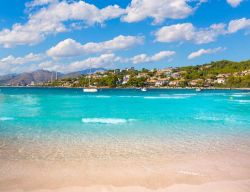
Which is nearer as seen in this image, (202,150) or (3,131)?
(202,150)

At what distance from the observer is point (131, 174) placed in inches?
482

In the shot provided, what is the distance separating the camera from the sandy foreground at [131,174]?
10672mm

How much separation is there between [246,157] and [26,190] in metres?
9.86

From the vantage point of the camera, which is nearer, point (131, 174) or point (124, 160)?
point (131, 174)

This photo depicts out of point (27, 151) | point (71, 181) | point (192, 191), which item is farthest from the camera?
point (27, 151)

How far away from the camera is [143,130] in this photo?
23.8 meters

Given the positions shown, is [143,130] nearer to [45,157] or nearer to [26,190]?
[45,157]

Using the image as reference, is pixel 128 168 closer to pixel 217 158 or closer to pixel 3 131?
pixel 217 158

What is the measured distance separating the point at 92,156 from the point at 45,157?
84.9 inches

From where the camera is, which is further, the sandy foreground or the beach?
the beach

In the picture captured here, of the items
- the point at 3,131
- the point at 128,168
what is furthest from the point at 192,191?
the point at 3,131

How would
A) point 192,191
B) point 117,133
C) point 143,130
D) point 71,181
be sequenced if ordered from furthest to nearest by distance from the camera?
point 143,130, point 117,133, point 71,181, point 192,191

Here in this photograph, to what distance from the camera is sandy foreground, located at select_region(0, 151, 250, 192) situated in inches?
420

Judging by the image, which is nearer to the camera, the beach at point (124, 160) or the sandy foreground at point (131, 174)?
the sandy foreground at point (131, 174)
